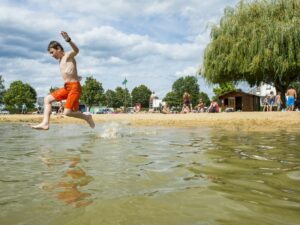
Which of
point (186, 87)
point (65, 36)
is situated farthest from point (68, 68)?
point (186, 87)

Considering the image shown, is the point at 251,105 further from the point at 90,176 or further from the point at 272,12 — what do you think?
the point at 90,176

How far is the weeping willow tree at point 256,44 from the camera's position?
23516 mm

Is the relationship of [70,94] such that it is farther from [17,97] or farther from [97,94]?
[17,97]

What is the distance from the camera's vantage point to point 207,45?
2733cm

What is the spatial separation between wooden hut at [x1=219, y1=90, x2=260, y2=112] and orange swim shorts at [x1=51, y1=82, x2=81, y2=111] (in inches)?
1313

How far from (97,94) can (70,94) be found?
68839 millimetres

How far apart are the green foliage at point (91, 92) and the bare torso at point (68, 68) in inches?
2684

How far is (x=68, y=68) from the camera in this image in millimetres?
6793

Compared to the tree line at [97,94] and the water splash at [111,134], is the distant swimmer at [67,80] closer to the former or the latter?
the water splash at [111,134]

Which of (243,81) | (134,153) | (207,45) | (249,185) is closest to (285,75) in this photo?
(243,81)

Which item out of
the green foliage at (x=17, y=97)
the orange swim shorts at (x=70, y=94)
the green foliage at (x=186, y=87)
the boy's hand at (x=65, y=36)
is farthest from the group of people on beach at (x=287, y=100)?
the green foliage at (x=186, y=87)

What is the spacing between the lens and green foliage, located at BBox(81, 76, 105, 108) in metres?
74.8

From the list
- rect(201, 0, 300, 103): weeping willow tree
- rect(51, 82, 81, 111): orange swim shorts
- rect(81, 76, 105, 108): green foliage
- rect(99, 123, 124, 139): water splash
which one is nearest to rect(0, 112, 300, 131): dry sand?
rect(99, 123, 124, 139): water splash

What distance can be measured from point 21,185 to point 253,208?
2026 millimetres
